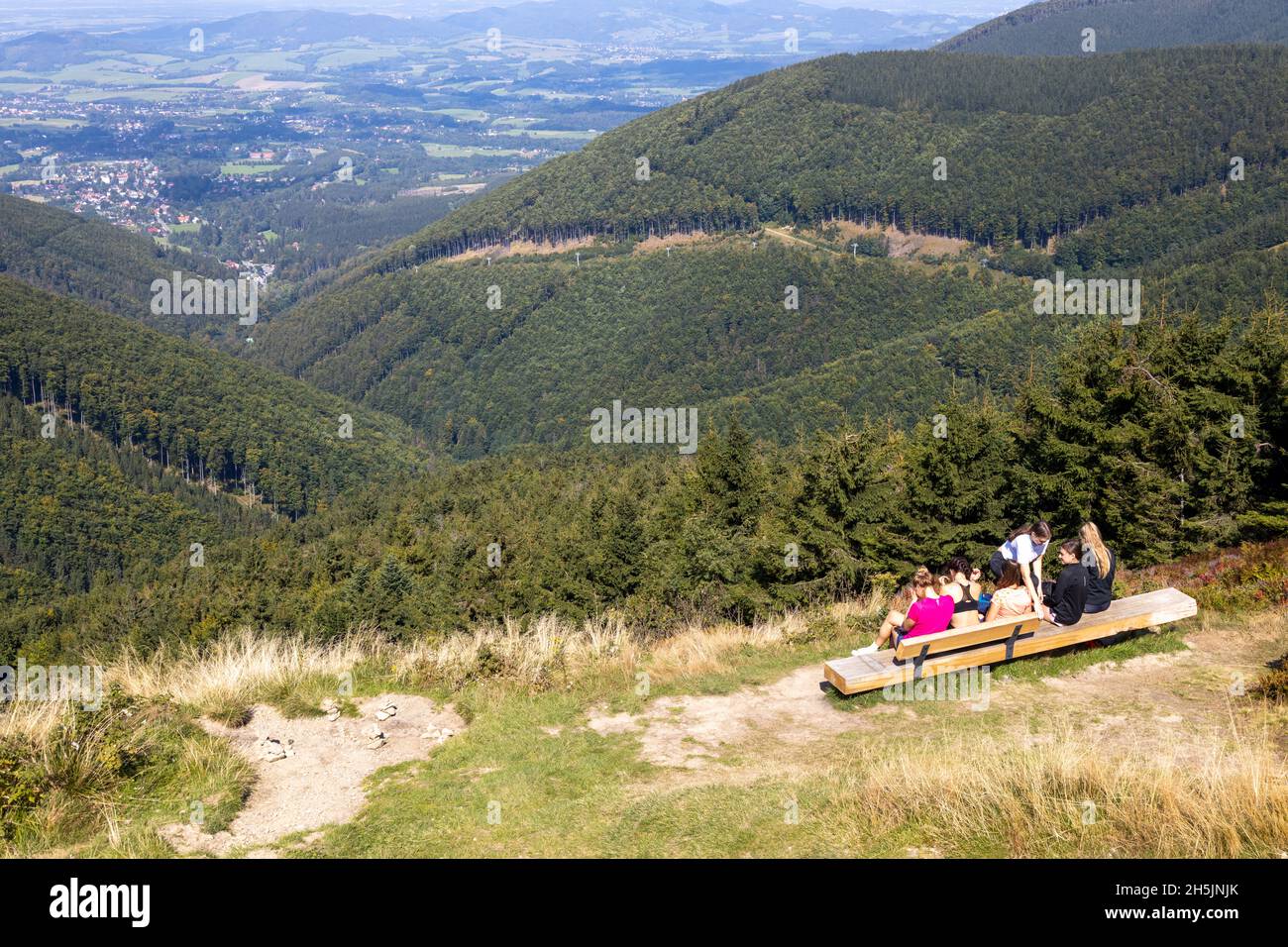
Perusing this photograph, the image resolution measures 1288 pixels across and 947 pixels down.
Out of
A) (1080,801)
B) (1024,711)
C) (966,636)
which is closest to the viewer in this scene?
(1080,801)

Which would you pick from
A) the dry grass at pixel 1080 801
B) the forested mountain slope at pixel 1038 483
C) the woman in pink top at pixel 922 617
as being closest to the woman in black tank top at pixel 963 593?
the woman in pink top at pixel 922 617

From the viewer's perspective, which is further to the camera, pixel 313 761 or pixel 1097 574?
pixel 1097 574

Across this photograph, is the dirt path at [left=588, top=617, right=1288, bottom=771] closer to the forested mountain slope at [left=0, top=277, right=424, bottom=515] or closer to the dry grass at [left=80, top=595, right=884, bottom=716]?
the dry grass at [left=80, top=595, right=884, bottom=716]

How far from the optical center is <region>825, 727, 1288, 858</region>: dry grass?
740 centimetres

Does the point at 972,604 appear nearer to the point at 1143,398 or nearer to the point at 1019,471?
the point at 1019,471

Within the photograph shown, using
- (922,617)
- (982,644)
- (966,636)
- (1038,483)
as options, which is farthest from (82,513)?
(966,636)

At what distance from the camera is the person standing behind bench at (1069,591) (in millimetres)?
13266

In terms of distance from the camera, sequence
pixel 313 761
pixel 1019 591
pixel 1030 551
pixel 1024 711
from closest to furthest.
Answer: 1. pixel 313 761
2. pixel 1024 711
3. pixel 1019 591
4. pixel 1030 551

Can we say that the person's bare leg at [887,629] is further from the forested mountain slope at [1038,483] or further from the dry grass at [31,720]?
the dry grass at [31,720]

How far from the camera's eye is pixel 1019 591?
13766mm

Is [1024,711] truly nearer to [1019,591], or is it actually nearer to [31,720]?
[1019,591]

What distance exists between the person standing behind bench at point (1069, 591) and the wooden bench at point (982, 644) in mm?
131

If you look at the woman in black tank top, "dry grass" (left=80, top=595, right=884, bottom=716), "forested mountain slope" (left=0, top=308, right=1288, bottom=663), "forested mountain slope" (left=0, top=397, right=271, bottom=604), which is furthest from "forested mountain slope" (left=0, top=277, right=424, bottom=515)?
the woman in black tank top

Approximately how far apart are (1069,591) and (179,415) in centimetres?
19229
